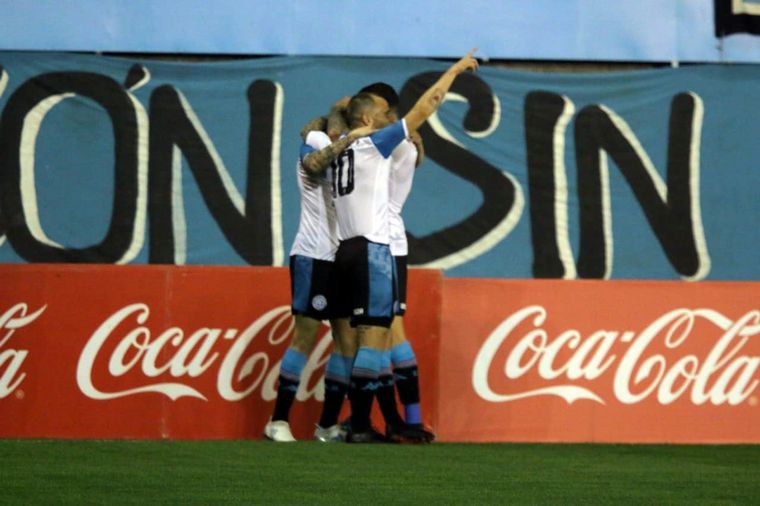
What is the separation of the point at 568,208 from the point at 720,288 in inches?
201

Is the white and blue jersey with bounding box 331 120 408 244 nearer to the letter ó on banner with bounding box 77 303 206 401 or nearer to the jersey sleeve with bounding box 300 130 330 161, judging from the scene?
the jersey sleeve with bounding box 300 130 330 161

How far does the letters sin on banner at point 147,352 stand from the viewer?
8062mm

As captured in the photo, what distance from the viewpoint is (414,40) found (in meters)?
13.6

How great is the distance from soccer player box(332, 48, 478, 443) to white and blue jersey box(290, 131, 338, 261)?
0.23 meters

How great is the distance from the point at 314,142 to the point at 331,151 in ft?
0.89

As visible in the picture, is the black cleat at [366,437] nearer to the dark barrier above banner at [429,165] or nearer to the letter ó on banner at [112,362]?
the letter ó on banner at [112,362]

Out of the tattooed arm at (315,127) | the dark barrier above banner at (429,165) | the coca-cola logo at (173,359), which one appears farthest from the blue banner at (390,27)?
the coca-cola logo at (173,359)

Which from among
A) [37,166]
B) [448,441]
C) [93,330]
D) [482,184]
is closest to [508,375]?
[448,441]

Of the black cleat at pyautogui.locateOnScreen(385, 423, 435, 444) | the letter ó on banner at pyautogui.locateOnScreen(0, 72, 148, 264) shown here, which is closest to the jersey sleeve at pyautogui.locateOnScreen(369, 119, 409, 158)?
the black cleat at pyautogui.locateOnScreen(385, 423, 435, 444)

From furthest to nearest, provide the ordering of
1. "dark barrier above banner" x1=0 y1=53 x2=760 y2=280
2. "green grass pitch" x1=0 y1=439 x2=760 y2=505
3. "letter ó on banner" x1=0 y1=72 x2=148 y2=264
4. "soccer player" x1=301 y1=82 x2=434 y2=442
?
1. "dark barrier above banner" x1=0 y1=53 x2=760 y2=280
2. "letter ó on banner" x1=0 y1=72 x2=148 y2=264
3. "soccer player" x1=301 y1=82 x2=434 y2=442
4. "green grass pitch" x1=0 y1=439 x2=760 y2=505

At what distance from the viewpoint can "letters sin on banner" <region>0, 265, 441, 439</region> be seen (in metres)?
8.06

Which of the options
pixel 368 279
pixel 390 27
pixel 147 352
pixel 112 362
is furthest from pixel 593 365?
pixel 390 27

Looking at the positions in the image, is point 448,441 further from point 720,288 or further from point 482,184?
point 482,184

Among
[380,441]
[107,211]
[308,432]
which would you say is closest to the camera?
[380,441]
